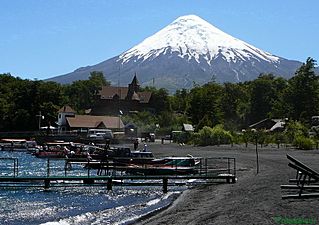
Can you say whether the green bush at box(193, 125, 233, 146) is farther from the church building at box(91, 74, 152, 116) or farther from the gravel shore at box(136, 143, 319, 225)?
the church building at box(91, 74, 152, 116)

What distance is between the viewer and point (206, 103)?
4592 inches

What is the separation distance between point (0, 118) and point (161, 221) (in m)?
110

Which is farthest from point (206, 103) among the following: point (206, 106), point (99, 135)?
point (99, 135)

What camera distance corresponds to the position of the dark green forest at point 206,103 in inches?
4429

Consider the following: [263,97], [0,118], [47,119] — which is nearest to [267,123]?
[263,97]

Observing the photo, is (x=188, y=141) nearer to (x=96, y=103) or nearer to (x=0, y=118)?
(x=0, y=118)

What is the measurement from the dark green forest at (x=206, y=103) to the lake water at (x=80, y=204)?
69.6 meters

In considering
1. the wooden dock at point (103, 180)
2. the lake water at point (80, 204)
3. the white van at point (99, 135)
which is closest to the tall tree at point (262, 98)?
the white van at point (99, 135)

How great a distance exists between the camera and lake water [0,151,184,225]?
83.1 ft

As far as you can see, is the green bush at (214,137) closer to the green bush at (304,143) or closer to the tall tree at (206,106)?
the green bush at (304,143)

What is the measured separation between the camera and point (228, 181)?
35.5 m

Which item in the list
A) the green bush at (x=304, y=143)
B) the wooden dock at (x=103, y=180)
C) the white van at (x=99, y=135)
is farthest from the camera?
the white van at (x=99, y=135)

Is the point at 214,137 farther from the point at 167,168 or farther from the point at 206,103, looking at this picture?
the point at 167,168

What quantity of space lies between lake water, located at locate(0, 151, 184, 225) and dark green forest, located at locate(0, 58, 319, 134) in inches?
2742
